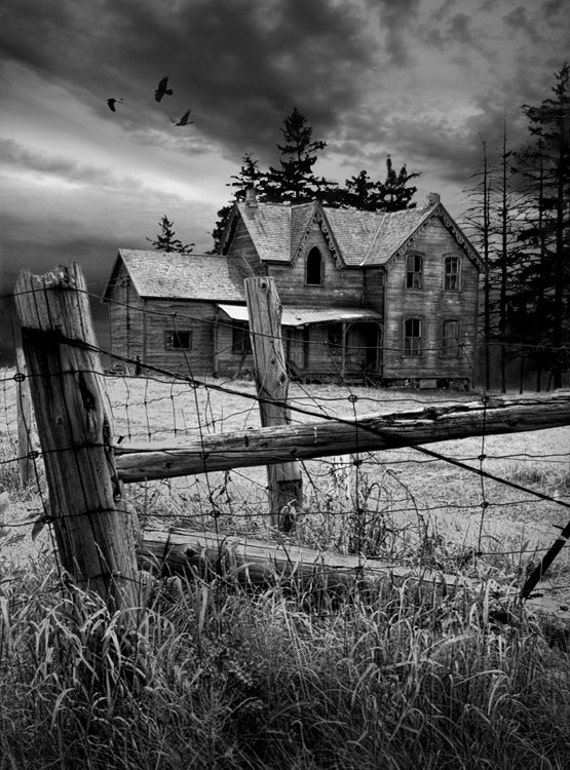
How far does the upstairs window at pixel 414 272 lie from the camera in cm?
3431

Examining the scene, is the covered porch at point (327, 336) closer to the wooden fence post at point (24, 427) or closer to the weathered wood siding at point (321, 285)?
the weathered wood siding at point (321, 285)

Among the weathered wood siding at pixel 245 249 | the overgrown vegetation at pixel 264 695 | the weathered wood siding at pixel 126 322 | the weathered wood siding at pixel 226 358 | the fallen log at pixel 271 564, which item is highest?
the weathered wood siding at pixel 245 249

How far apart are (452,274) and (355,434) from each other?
33.0 m

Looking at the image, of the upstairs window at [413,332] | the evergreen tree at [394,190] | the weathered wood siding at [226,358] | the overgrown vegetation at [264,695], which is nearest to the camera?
the overgrown vegetation at [264,695]

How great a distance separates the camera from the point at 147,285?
1225 inches

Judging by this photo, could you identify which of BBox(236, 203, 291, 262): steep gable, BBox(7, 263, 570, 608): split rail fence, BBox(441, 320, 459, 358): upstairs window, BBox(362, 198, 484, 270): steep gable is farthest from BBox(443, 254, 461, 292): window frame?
BBox(7, 263, 570, 608): split rail fence

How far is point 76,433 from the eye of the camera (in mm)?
Answer: 2990

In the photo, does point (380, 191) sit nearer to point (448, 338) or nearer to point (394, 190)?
point (394, 190)

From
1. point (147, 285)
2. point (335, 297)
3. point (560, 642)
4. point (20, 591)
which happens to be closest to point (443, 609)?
point (560, 642)

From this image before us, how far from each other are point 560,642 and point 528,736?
972mm

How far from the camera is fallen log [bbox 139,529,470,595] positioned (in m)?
3.85

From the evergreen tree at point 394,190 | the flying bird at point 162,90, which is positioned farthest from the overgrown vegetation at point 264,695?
the evergreen tree at point 394,190

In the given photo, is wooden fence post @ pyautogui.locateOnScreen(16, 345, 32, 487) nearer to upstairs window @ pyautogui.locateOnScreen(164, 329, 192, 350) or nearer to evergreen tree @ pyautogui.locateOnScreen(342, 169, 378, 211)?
upstairs window @ pyautogui.locateOnScreen(164, 329, 192, 350)

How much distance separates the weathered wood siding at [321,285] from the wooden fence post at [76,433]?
30.1 m
